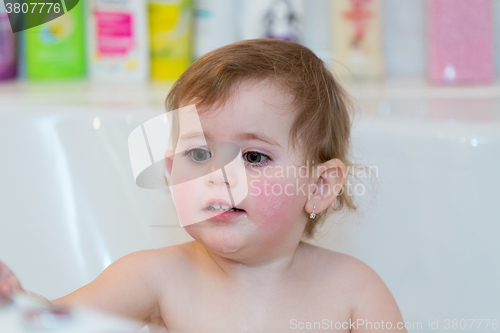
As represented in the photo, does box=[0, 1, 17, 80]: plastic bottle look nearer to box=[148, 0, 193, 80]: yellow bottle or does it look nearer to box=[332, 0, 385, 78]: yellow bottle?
box=[148, 0, 193, 80]: yellow bottle

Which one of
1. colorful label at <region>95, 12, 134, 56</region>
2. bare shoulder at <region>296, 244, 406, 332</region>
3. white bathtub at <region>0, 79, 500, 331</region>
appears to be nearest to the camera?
bare shoulder at <region>296, 244, 406, 332</region>

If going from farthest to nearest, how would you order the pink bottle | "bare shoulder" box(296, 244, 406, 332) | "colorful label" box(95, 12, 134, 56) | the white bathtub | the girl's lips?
1. "colorful label" box(95, 12, 134, 56)
2. the pink bottle
3. the white bathtub
4. "bare shoulder" box(296, 244, 406, 332)
5. the girl's lips

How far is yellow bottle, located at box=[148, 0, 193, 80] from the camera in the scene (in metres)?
1.11

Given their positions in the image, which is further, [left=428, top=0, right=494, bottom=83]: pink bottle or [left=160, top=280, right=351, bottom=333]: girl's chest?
[left=428, top=0, right=494, bottom=83]: pink bottle

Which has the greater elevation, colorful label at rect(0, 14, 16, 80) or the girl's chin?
colorful label at rect(0, 14, 16, 80)

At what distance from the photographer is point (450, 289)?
2.70 feet

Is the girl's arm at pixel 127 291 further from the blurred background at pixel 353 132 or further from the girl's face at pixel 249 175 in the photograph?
the blurred background at pixel 353 132

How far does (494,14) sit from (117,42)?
0.70 metres

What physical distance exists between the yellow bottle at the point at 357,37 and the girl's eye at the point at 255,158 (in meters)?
0.52

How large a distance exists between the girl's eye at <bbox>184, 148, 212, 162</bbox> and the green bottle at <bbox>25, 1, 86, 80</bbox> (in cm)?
64

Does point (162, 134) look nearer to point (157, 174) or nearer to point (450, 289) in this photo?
point (157, 174)

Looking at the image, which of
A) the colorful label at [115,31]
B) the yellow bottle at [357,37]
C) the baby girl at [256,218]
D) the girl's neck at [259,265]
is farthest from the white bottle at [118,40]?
the girl's neck at [259,265]

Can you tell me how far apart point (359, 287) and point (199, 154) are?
0.82 ft

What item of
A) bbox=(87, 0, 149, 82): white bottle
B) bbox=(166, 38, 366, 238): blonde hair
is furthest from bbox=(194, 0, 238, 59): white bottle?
bbox=(166, 38, 366, 238): blonde hair
